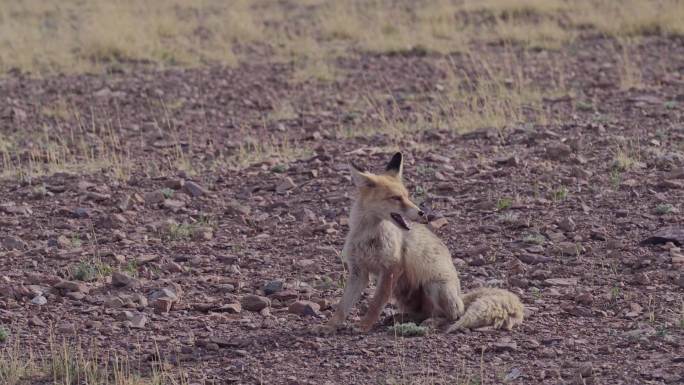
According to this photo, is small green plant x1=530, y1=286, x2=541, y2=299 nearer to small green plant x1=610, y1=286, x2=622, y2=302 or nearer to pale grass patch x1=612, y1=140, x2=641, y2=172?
small green plant x1=610, y1=286, x2=622, y2=302

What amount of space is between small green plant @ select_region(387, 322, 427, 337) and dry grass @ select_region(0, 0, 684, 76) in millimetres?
10263

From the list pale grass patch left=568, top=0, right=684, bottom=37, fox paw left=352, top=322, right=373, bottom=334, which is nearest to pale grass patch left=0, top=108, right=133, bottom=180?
fox paw left=352, top=322, right=373, bottom=334

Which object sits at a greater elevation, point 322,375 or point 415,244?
point 415,244

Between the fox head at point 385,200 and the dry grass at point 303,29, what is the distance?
9.87m

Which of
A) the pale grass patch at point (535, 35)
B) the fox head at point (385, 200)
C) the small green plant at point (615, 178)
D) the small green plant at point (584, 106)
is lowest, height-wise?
the small green plant at point (615, 178)

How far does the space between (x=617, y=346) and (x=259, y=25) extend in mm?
15876

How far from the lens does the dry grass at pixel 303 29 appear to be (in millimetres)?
18969

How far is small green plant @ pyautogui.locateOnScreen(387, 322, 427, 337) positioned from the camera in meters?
7.23

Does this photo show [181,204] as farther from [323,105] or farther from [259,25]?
[259,25]

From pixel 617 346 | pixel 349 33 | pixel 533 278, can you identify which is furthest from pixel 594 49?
pixel 617 346

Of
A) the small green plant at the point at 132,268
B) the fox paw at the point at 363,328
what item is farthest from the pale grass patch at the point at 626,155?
the small green plant at the point at 132,268

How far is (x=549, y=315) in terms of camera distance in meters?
7.58

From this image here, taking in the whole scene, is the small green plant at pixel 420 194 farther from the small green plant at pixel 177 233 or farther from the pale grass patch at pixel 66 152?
the pale grass patch at pixel 66 152

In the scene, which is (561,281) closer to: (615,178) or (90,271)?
(615,178)
